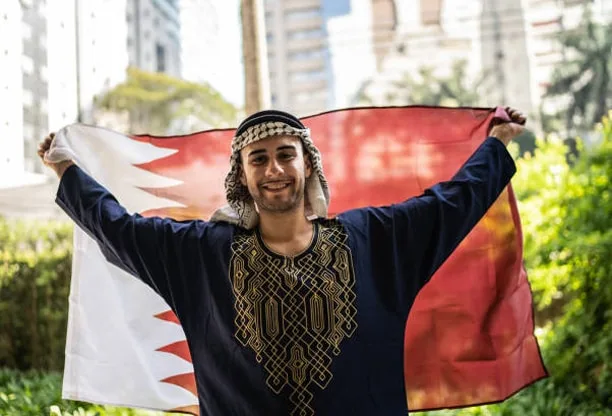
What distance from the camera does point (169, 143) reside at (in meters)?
2.76

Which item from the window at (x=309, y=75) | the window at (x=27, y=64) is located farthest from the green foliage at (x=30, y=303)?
the window at (x=309, y=75)

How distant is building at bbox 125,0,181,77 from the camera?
61.5 feet

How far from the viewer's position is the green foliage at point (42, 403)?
3.49m

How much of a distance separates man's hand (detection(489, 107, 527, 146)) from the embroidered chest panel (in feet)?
2.76

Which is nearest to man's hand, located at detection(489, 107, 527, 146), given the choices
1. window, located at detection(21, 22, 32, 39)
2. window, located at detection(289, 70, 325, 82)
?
window, located at detection(21, 22, 32, 39)

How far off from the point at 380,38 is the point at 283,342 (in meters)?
32.3

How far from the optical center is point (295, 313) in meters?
1.83

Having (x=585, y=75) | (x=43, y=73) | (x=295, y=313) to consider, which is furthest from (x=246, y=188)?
(x=585, y=75)

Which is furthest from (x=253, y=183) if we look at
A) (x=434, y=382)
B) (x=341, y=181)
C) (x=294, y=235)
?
(x=434, y=382)

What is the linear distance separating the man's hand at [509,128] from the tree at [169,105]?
15.0 metres

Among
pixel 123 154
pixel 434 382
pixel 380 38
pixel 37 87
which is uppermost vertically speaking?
pixel 380 38

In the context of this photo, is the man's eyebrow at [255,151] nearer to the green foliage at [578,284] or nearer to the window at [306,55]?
the green foliage at [578,284]

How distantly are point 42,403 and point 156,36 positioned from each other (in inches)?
703

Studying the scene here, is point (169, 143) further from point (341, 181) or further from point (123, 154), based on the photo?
point (341, 181)
